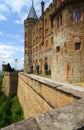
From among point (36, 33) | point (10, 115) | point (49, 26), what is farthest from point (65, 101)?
point (36, 33)

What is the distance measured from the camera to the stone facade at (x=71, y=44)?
21125 millimetres

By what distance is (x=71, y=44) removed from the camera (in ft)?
70.9

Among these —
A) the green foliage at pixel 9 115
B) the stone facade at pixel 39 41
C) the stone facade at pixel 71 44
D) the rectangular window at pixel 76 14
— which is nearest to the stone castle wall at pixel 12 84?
the stone facade at pixel 39 41

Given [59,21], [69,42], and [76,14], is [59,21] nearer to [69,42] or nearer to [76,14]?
[76,14]

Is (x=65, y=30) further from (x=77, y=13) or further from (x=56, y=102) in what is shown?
(x=56, y=102)

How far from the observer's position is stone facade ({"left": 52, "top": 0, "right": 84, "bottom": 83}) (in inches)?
832

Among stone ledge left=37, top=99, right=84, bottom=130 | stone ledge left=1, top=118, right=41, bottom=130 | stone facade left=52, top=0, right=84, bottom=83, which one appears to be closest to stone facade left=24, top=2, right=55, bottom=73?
stone facade left=52, top=0, right=84, bottom=83

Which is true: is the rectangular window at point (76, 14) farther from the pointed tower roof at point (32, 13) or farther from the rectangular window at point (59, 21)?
the pointed tower roof at point (32, 13)

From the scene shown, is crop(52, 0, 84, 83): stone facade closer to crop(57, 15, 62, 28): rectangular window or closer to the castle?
the castle

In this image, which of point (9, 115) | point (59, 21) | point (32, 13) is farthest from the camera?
point (32, 13)

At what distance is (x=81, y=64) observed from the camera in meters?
21.1

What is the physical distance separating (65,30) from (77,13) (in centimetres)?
201

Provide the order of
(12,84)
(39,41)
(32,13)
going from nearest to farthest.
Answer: (12,84) → (39,41) → (32,13)

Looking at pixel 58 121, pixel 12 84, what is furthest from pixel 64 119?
pixel 12 84
